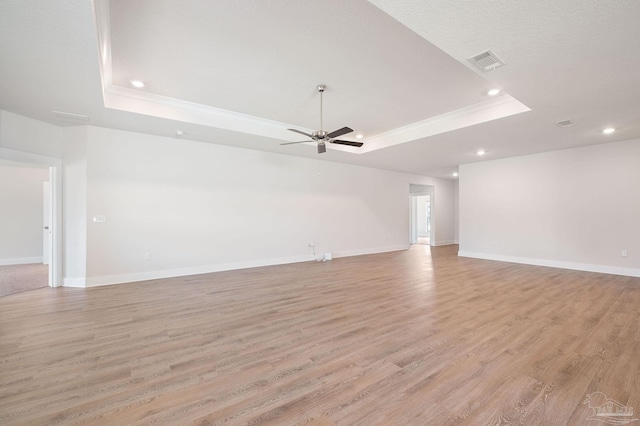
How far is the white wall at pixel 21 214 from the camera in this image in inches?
255

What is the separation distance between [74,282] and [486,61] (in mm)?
6636

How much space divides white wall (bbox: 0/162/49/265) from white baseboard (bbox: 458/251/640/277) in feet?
37.9

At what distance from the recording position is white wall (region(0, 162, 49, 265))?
21.2ft

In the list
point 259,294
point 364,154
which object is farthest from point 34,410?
point 364,154

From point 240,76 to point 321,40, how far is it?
1.28m

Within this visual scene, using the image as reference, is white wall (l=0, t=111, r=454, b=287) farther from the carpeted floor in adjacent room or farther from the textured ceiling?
the carpeted floor in adjacent room

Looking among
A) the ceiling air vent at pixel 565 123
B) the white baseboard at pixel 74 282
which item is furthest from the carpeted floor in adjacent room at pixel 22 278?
the ceiling air vent at pixel 565 123

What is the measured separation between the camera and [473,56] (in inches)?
98.4

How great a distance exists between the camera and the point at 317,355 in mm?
2275

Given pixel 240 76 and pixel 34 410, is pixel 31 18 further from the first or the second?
pixel 34 410

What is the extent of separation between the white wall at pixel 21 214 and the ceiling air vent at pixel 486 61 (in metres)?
9.86

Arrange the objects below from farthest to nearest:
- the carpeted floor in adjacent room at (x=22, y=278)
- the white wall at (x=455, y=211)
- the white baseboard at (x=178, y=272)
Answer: the white wall at (x=455, y=211)
the white baseboard at (x=178, y=272)
the carpeted floor in adjacent room at (x=22, y=278)

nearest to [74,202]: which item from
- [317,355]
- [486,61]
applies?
[317,355]

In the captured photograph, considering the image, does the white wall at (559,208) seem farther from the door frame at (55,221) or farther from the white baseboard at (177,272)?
the door frame at (55,221)
